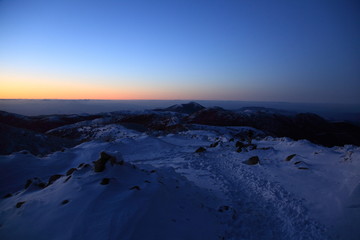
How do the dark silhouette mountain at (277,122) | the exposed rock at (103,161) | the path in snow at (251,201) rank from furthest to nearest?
the dark silhouette mountain at (277,122) < the exposed rock at (103,161) < the path in snow at (251,201)

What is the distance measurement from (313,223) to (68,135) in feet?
196

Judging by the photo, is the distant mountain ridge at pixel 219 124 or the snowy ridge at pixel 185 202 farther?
the distant mountain ridge at pixel 219 124

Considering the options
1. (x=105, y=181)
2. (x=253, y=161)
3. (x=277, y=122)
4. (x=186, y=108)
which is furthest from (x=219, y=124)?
(x=186, y=108)

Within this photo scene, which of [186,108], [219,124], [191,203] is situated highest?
[191,203]

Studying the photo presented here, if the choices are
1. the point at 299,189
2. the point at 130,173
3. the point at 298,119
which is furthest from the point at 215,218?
the point at 298,119

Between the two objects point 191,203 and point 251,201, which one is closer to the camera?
point 191,203

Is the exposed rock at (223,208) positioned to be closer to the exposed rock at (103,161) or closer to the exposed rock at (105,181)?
the exposed rock at (105,181)

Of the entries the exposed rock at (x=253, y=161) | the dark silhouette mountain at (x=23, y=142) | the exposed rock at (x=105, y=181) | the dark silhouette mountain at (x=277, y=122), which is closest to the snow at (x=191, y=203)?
the exposed rock at (x=105, y=181)

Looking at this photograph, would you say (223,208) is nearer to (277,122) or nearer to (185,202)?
(185,202)

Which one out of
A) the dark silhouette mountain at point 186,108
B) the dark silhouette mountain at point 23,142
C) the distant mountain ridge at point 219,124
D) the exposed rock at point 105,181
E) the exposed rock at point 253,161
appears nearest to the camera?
the exposed rock at point 105,181

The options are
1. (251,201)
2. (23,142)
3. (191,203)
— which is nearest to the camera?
(191,203)

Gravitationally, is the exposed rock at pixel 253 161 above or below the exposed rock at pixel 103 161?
below

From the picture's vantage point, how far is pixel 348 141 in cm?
5391

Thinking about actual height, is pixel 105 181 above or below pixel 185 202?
above
